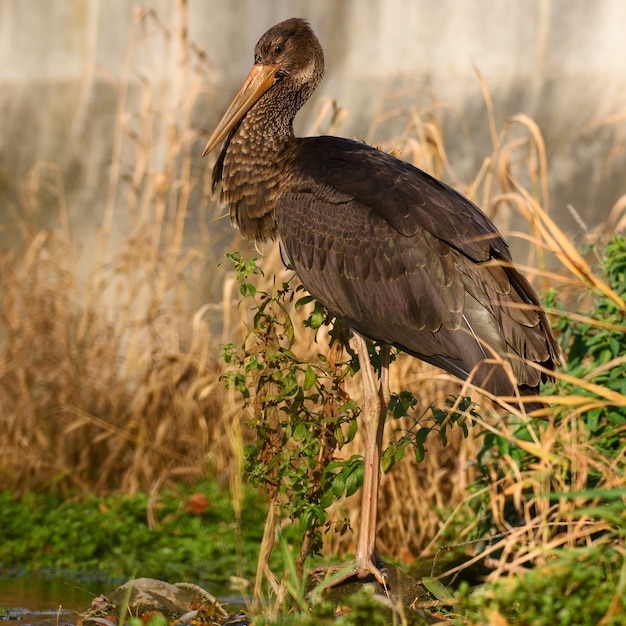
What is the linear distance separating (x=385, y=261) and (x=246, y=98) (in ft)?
3.50

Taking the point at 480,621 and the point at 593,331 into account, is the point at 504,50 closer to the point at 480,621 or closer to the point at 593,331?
the point at 593,331

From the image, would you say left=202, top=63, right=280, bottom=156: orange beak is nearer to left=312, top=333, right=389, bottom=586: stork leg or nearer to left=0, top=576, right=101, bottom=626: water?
left=312, top=333, right=389, bottom=586: stork leg

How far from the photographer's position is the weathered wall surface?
8.54m

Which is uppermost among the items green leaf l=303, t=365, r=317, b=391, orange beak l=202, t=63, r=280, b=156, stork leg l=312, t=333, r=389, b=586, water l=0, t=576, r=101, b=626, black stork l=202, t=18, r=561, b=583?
orange beak l=202, t=63, r=280, b=156

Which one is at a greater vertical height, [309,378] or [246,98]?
[246,98]

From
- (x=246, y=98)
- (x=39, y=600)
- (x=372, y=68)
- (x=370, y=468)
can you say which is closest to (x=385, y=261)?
(x=370, y=468)

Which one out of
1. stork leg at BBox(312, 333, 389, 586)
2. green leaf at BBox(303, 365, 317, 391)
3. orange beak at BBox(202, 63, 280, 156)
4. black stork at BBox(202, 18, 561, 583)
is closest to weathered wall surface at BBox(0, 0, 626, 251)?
orange beak at BBox(202, 63, 280, 156)

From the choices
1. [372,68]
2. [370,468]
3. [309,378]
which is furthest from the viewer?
[372,68]

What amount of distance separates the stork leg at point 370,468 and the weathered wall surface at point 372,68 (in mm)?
4074

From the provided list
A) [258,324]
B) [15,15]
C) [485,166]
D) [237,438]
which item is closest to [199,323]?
[485,166]

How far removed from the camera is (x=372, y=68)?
913cm

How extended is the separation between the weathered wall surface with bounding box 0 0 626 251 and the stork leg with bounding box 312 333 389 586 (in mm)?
4074

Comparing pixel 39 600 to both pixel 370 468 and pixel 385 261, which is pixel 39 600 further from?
pixel 385 261

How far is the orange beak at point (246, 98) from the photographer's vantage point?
189 inches
